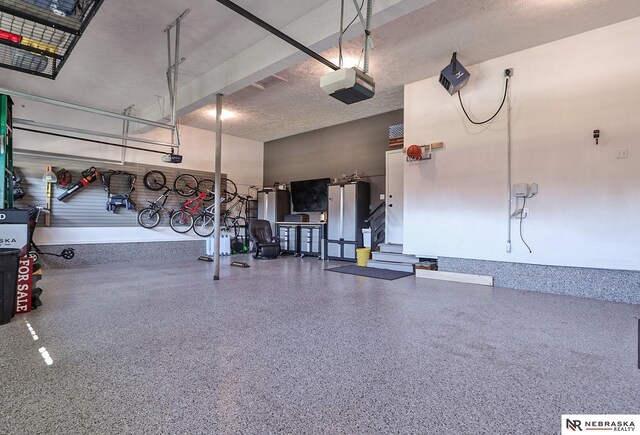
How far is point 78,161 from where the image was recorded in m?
6.82

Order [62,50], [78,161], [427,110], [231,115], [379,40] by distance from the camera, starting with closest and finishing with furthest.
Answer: [62,50] < [379,40] < [427,110] < [78,161] < [231,115]

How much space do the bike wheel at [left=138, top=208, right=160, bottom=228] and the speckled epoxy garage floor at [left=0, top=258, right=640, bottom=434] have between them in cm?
387

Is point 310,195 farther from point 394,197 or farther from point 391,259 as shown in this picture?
point 391,259

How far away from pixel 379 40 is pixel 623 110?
10.6 ft

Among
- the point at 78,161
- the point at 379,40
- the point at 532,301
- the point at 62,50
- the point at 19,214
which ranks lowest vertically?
the point at 532,301

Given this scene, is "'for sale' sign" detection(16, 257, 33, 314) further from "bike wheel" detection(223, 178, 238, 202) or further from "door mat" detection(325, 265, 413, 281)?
"bike wheel" detection(223, 178, 238, 202)

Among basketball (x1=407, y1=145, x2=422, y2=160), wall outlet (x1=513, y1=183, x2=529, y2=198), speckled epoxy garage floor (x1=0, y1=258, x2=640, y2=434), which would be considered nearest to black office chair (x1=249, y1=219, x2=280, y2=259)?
speckled epoxy garage floor (x1=0, y1=258, x2=640, y2=434)

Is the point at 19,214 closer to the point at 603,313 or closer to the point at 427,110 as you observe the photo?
the point at 427,110

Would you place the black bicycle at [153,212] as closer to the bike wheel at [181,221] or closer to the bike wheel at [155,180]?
the bike wheel at [155,180]

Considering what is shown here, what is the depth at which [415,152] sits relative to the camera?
18.4ft

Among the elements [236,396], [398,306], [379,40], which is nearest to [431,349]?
[398,306]

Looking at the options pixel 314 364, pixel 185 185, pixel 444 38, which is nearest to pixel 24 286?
pixel 314 364

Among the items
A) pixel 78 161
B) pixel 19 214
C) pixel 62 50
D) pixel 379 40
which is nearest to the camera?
pixel 19 214

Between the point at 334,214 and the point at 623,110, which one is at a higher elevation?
the point at 623,110
